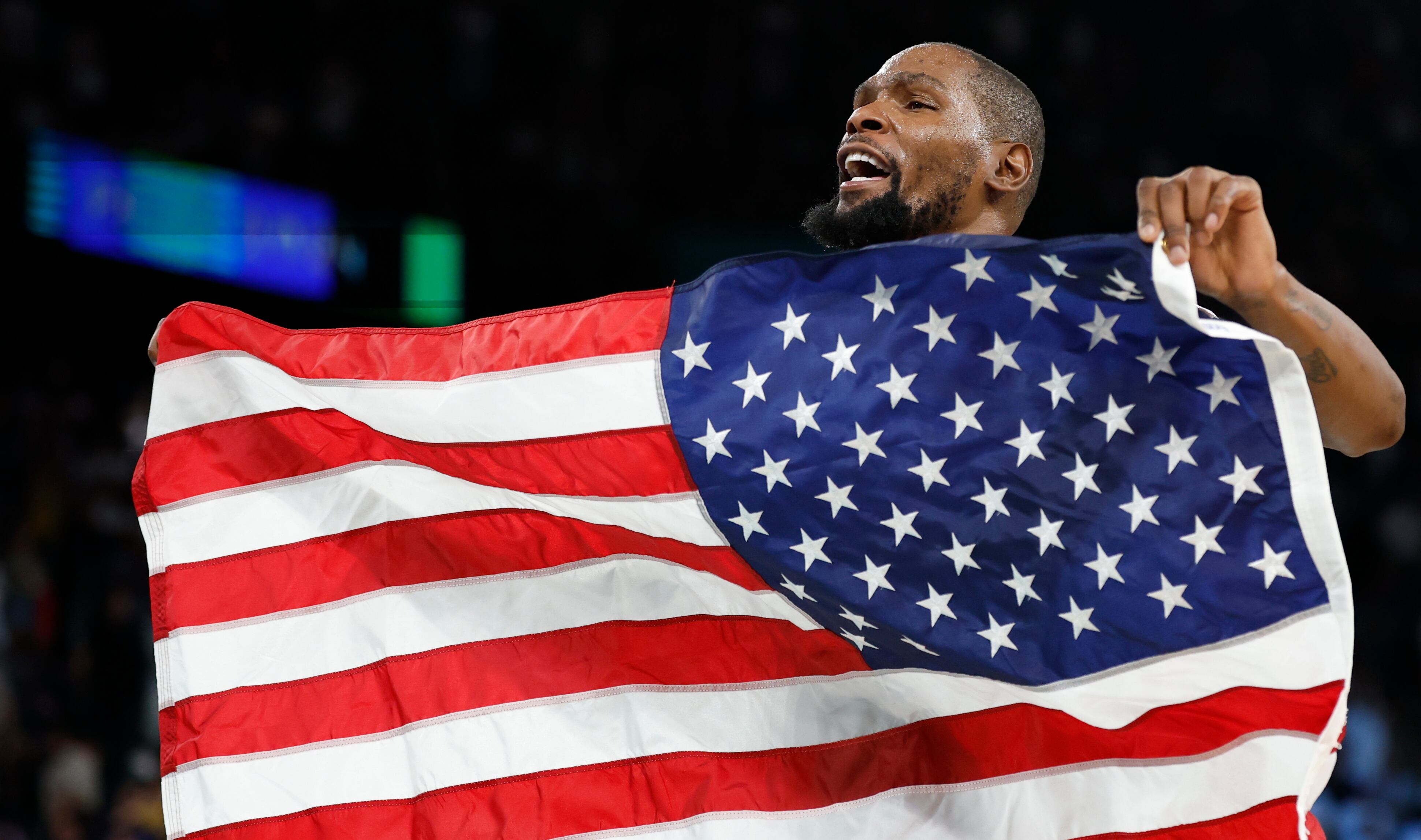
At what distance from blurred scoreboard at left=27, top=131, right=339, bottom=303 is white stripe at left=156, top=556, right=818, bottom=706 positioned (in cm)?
573

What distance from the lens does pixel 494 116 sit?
8.94m

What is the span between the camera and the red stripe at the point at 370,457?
244cm

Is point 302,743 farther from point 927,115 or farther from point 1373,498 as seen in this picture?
point 1373,498

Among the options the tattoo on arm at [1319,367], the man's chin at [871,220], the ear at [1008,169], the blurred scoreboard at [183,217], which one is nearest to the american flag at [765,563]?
the tattoo on arm at [1319,367]

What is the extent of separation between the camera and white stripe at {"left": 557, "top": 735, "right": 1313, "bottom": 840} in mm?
2115

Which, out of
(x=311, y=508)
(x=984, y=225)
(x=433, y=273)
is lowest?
(x=433, y=273)

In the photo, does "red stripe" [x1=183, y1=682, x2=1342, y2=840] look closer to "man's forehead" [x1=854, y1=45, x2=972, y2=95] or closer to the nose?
the nose

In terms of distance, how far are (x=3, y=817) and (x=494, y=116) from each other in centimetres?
504

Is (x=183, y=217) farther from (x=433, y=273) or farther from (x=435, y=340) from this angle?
(x=435, y=340)

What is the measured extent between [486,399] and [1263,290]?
1.35 m

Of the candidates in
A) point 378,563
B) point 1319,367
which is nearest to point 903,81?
point 1319,367

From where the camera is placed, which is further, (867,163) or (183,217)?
(183,217)

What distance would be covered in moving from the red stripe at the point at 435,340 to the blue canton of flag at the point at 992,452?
113mm

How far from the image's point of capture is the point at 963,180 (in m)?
2.70
